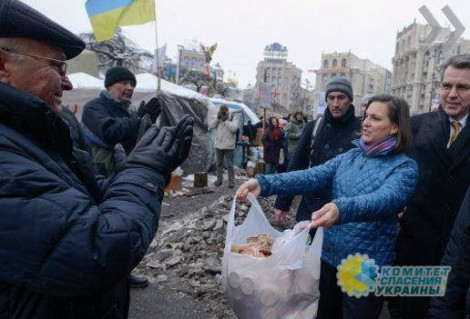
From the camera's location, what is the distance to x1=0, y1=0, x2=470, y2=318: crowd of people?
103 centimetres

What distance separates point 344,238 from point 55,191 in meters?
1.79

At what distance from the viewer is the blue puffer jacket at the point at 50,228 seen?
3.27 ft

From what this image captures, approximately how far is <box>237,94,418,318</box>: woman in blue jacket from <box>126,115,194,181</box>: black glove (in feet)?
2.33

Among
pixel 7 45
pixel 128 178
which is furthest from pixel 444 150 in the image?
pixel 7 45

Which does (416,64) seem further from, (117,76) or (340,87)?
(117,76)

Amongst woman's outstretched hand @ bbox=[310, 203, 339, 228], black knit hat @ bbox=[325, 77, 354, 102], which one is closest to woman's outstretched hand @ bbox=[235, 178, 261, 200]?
woman's outstretched hand @ bbox=[310, 203, 339, 228]

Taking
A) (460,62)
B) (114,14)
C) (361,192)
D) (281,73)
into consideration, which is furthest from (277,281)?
(281,73)

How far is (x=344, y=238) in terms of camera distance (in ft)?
7.52

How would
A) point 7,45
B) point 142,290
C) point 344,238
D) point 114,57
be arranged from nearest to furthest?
point 7,45 → point 344,238 → point 142,290 → point 114,57

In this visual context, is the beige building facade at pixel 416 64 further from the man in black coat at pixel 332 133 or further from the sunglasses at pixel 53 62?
the sunglasses at pixel 53 62

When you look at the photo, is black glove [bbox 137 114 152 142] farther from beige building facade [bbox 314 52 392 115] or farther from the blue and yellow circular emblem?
beige building facade [bbox 314 52 392 115]

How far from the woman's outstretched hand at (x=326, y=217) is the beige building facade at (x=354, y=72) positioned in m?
99.9

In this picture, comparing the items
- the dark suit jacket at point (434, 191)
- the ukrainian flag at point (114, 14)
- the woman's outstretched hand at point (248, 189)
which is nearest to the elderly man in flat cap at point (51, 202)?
the woman's outstretched hand at point (248, 189)

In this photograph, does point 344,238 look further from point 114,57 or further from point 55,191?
point 114,57
